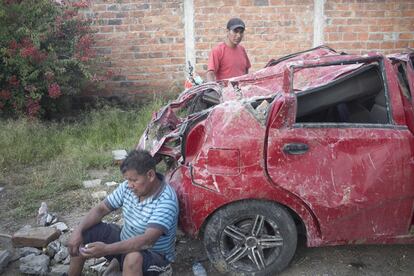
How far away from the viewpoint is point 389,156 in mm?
3600

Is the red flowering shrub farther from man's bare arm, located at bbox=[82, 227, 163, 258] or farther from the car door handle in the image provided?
the car door handle

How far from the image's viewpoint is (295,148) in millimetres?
3568

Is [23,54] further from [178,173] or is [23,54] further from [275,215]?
[275,215]

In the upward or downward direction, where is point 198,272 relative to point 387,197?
downward

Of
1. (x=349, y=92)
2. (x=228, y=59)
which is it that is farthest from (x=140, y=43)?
(x=349, y=92)

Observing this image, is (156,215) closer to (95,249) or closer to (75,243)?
(95,249)

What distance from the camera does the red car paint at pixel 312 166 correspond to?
11.7 feet

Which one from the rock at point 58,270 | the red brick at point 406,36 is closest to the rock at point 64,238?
the rock at point 58,270

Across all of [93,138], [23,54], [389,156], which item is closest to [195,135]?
[389,156]

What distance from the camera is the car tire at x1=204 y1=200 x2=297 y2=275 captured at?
3691mm

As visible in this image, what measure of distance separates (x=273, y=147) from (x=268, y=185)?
29 centimetres

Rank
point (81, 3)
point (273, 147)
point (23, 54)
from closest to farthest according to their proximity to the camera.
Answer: point (273, 147)
point (23, 54)
point (81, 3)

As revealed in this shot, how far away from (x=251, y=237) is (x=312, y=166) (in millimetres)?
736

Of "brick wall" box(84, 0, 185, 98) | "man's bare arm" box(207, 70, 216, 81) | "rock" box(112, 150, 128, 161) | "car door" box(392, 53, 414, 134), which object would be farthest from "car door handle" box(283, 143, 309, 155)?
"brick wall" box(84, 0, 185, 98)
